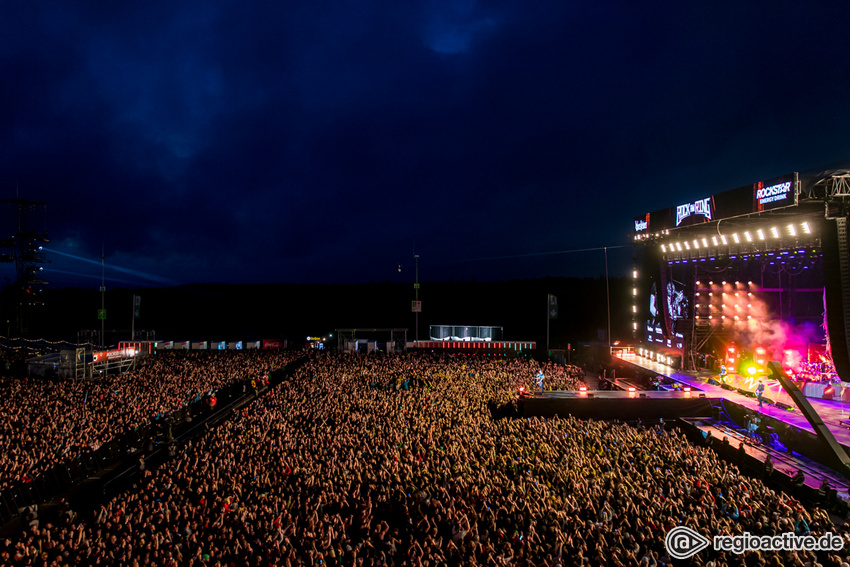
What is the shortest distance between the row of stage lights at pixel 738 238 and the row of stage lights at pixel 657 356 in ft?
20.2

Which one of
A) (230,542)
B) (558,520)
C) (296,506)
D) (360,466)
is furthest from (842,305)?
(230,542)

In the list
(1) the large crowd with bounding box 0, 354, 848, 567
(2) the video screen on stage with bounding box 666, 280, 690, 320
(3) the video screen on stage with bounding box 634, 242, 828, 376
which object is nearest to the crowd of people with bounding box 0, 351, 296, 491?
(1) the large crowd with bounding box 0, 354, 848, 567

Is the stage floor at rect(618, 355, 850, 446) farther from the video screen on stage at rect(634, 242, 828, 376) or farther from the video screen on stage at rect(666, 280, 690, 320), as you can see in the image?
the video screen on stage at rect(666, 280, 690, 320)

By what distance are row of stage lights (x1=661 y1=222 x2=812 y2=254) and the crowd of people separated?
79.4ft

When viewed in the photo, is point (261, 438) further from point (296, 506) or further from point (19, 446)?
point (19, 446)

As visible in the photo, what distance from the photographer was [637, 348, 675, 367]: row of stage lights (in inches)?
925

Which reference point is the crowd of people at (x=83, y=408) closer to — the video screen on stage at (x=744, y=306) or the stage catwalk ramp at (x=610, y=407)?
the stage catwalk ramp at (x=610, y=407)

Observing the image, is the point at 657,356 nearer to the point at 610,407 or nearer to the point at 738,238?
the point at 738,238

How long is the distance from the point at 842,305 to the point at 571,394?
8745 millimetres

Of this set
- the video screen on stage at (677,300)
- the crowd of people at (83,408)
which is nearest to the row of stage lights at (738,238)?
the video screen on stage at (677,300)

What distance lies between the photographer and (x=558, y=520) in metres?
6.71

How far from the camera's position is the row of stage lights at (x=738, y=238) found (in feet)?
53.1

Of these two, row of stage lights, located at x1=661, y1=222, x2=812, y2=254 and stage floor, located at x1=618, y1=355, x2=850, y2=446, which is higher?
row of stage lights, located at x1=661, y1=222, x2=812, y2=254

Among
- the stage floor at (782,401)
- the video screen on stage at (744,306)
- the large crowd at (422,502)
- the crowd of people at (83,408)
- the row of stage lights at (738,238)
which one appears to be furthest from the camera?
the video screen on stage at (744,306)
